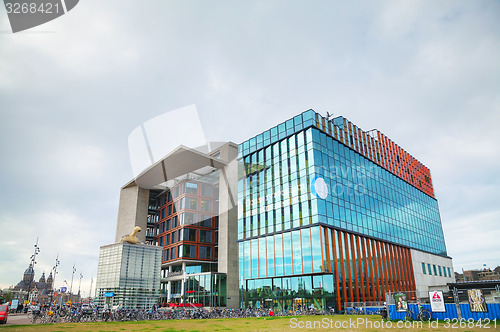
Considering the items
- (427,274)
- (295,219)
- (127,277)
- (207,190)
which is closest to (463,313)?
(295,219)

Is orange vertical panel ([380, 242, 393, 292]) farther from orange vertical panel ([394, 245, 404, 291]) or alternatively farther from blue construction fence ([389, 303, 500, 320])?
blue construction fence ([389, 303, 500, 320])

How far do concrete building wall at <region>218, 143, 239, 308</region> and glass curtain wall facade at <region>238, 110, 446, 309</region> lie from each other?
351 centimetres

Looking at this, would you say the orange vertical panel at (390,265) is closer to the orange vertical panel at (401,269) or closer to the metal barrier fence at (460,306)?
the orange vertical panel at (401,269)

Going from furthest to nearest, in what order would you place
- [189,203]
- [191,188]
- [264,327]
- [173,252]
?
[191,188] → [189,203] → [173,252] → [264,327]

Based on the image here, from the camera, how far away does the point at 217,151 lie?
73938 millimetres

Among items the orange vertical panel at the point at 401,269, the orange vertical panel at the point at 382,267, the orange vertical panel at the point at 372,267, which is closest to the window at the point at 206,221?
the orange vertical panel at the point at 372,267

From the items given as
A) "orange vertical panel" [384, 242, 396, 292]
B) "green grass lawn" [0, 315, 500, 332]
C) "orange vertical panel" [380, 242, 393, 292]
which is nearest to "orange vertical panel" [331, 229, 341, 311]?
"orange vertical panel" [380, 242, 393, 292]

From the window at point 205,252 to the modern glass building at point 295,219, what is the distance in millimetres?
209

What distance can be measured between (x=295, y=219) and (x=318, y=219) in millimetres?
4234

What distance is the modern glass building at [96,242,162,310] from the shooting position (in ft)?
126

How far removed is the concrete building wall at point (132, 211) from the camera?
271ft

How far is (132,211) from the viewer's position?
83438mm

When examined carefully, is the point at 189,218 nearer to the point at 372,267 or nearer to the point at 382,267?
the point at 372,267

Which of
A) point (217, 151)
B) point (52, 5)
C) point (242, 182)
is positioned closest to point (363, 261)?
point (242, 182)
